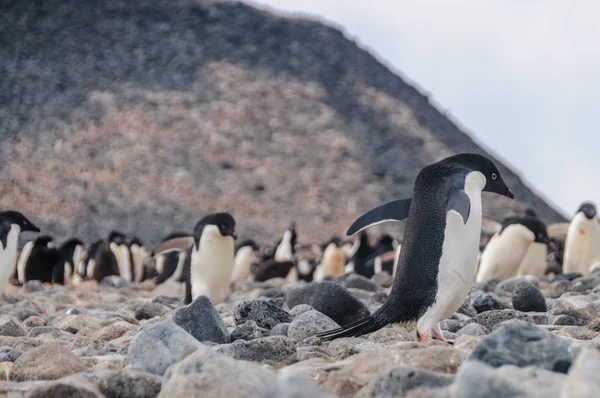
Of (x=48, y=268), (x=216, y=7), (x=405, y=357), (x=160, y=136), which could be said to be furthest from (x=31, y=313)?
(x=216, y=7)

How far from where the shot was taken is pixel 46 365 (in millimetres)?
3436

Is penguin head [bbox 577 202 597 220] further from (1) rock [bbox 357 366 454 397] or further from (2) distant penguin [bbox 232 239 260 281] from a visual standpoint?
(1) rock [bbox 357 366 454 397]

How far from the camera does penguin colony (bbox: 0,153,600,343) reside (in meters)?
4.39

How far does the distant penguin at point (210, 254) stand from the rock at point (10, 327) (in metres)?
3.47

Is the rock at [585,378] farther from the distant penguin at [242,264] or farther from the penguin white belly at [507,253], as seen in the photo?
the distant penguin at [242,264]

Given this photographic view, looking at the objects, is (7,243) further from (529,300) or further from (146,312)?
(529,300)

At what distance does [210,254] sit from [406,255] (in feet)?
14.1

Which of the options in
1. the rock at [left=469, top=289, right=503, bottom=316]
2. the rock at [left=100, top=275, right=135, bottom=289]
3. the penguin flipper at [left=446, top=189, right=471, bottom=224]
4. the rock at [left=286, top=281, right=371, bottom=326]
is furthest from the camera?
the rock at [left=100, top=275, right=135, bottom=289]

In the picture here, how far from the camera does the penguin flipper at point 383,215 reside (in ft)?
15.1

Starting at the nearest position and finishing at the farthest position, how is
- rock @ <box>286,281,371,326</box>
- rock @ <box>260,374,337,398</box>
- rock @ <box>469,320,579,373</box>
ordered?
rock @ <box>260,374,337,398</box> < rock @ <box>469,320,579,373</box> < rock @ <box>286,281,371,326</box>

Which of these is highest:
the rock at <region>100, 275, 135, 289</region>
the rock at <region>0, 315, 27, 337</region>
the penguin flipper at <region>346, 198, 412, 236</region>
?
the penguin flipper at <region>346, 198, 412, 236</region>

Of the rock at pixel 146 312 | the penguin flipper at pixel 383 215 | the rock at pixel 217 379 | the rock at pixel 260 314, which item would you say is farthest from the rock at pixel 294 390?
the rock at pixel 146 312

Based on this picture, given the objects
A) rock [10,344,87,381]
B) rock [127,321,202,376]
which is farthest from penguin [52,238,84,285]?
rock [127,321,202,376]

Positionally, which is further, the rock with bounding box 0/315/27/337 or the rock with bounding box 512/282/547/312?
the rock with bounding box 512/282/547/312
